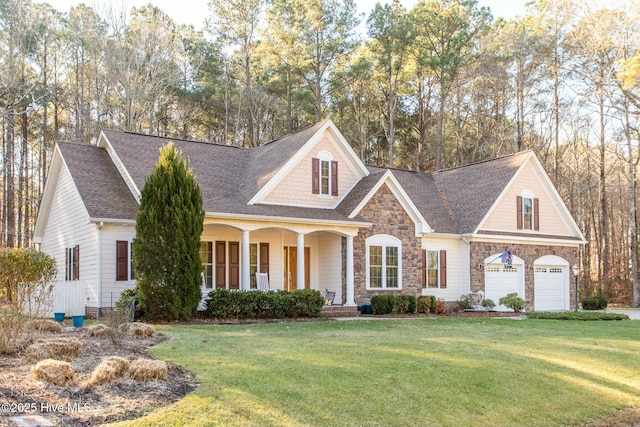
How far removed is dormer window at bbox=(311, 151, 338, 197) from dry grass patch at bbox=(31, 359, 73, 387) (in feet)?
49.6

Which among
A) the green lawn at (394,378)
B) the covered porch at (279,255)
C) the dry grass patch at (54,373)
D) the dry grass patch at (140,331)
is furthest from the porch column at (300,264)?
the dry grass patch at (54,373)

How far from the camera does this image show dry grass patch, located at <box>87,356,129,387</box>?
279 inches

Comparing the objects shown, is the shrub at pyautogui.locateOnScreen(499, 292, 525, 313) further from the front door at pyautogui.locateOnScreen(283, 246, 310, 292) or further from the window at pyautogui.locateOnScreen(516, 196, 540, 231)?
the front door at pyautogui.locateOnScreen(283, 246, 310, 292)

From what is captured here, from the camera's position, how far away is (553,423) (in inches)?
317

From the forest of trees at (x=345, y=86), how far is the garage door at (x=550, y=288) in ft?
23.0

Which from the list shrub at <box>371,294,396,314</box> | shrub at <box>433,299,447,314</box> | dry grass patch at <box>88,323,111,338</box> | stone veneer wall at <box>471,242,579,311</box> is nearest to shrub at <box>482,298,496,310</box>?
stone veneer wall at <box>471,242,579,311</box>

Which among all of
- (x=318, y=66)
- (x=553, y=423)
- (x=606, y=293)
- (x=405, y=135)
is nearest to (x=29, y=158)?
(x=318, y=66)

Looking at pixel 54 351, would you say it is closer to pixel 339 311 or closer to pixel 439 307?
pixel 339 311

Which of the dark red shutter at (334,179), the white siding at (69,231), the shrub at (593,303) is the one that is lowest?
the shrub at (593,303)

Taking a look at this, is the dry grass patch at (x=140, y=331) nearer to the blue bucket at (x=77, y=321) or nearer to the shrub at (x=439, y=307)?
the blue bucket at (x=77, y=321)

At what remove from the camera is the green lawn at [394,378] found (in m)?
6.99

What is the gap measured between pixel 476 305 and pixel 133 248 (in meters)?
13.6

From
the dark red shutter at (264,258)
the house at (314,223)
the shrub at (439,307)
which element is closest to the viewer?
the house at (314,223)

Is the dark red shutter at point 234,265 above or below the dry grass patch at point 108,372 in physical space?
above
